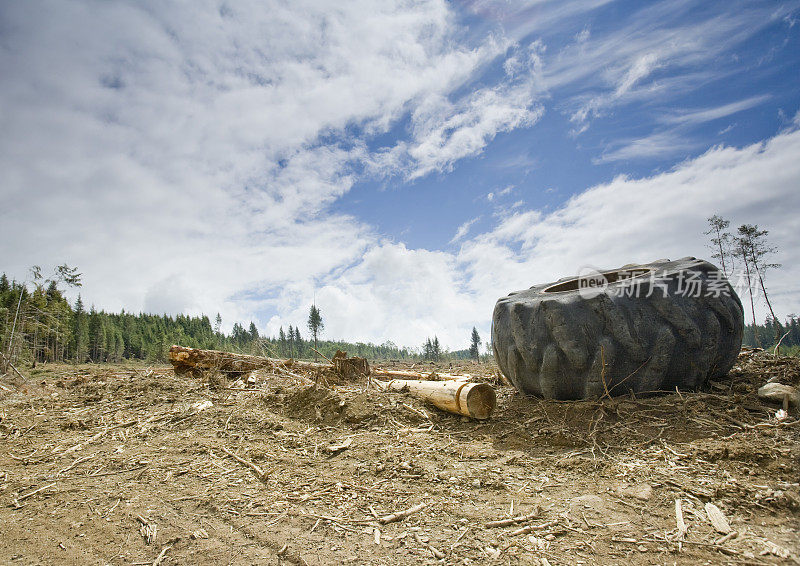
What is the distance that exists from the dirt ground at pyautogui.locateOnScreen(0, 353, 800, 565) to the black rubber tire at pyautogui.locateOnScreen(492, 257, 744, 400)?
0.27 m

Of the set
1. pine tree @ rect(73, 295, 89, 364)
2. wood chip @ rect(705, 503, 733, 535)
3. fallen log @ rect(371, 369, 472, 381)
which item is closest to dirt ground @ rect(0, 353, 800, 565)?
wood chip @ rect(705, 503, 733, 535)

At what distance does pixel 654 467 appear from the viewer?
353cm

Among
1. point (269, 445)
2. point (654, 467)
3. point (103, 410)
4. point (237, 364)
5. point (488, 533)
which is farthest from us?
point (237, 364)

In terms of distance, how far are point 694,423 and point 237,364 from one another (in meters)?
9.45

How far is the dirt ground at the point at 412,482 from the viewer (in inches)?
105

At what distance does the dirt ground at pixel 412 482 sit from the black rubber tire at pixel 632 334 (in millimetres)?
268

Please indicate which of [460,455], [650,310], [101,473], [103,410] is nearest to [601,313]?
[650,310]

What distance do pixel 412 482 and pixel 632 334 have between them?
10.3 ft

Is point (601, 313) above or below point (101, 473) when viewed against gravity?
above

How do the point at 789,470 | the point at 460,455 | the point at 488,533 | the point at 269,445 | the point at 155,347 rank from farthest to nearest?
the point at 155,347 → the point at 269,445 → the point at 460,455 → the point at 789,470 → the point at 488,533

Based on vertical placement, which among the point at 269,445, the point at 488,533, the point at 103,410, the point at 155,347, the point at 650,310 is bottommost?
the point at 488,533

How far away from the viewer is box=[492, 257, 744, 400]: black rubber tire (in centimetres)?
496

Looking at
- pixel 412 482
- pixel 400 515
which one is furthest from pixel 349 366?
pixel 400 515

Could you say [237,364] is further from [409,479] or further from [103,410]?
[409,479]
